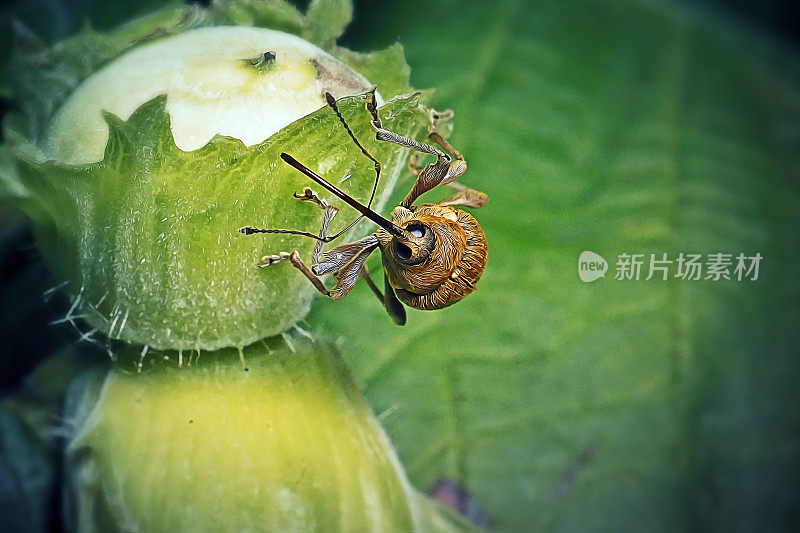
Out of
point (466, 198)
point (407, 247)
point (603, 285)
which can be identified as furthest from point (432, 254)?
point (603, 285)

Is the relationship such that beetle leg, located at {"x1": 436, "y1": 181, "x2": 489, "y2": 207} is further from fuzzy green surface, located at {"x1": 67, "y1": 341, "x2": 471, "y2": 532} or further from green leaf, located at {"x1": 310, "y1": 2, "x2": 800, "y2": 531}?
fuzzy green surface, located at {"x1": 67, "y1": 341, "x2": 471, "y2": 532}

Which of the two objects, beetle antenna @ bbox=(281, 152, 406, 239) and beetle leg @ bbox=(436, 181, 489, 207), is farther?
beetle leg @ bbox=(436, 181, 489, 207)

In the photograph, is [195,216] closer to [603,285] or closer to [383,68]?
[383,68]

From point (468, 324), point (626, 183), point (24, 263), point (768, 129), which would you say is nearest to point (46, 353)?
point (24, 263)

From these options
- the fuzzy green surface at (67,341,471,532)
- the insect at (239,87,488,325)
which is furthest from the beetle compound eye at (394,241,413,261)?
the fuzzy green surface at (67,341,471,532)

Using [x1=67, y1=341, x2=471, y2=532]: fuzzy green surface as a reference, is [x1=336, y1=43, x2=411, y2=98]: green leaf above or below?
above

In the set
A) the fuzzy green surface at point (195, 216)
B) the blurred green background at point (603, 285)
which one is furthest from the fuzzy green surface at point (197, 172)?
the blurred green background at point (603, 285)
